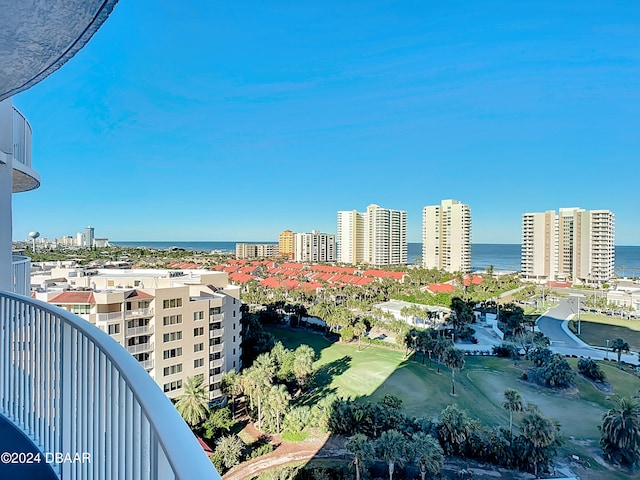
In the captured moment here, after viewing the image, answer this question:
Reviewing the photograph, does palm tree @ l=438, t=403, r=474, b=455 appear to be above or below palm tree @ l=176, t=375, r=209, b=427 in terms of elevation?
below

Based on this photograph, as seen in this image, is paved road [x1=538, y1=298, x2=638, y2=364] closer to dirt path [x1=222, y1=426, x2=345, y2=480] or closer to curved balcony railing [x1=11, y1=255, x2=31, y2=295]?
dirt path [x1=222, y1=426, x2=345, y2=480]

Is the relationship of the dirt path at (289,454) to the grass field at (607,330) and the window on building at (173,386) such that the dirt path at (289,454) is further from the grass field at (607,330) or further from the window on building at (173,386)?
the grass field at (607,330)

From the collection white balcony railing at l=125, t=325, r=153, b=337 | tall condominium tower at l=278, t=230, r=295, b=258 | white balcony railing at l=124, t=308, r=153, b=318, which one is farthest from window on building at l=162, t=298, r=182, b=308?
tall condominium tower at l=278, t=230, r=295, b=258

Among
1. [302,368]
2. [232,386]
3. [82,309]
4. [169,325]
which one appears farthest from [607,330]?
[82,309]

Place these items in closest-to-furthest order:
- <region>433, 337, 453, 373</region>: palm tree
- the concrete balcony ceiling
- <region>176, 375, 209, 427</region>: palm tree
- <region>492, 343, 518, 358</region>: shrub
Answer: the concrete balcony ceiling
<region>176, 375, 209, 427</region>: palm tree
<region>433, 337, 453, 373</region>: palm tree
<region>492, 343, 518, 358</region>: shrub

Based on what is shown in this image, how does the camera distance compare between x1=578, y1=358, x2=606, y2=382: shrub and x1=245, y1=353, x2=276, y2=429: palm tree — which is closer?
x1=245, y1=353, x2=276, y2=429: palm tree

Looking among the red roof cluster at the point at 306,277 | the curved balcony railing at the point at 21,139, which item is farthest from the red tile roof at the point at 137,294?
the red roof cluster at the point at 306,277

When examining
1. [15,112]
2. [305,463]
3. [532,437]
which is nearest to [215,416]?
[305,463]

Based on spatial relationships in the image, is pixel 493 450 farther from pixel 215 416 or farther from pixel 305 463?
pixel 215 416

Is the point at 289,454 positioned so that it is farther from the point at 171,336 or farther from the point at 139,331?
the point at 139,331
